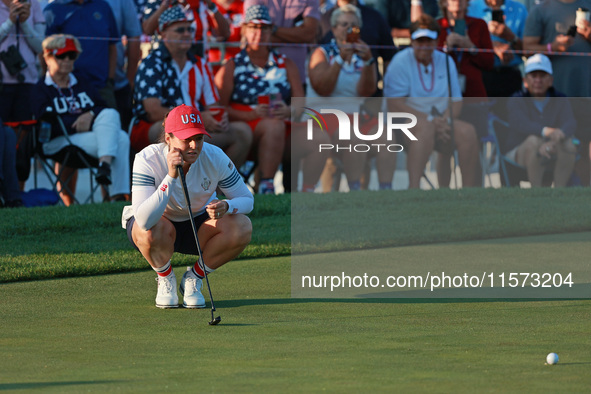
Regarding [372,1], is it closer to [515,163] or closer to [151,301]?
[515,163]

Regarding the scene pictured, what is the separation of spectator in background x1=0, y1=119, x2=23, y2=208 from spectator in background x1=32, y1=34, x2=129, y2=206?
48 cm

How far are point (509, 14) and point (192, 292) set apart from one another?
8.01 m

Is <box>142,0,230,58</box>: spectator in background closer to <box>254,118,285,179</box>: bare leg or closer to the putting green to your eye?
<box>254,118,285,179</box>: bare leg

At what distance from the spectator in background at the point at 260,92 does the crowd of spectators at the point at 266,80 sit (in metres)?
0.01

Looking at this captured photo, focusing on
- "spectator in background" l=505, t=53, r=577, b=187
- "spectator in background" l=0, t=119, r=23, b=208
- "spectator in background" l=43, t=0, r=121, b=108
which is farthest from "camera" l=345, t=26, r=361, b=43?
"spectator in background" l=0, t=119, r=23, b=208

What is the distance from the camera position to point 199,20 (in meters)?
12.2

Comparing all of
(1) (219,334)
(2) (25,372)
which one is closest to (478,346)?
(1) (219,334)

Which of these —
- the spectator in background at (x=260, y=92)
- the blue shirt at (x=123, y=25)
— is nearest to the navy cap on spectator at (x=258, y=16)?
the spectator in background at (x=260, y=92)

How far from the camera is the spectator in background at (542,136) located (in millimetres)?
11586

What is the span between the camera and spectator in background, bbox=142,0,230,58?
39.5 ft

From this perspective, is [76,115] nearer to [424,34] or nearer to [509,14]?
[424,34]

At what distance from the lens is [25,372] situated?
4.51m

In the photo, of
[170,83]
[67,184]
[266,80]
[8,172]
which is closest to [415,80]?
[266,80]

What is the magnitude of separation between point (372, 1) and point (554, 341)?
8.42 metres
